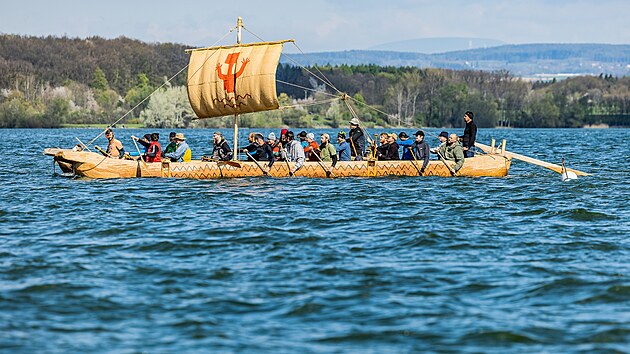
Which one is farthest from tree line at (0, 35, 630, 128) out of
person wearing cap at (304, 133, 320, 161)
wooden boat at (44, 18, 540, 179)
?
person wearing cap at (304, 133, 320, 161)

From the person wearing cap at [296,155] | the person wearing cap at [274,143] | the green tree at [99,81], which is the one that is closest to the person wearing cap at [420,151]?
the person wearing cap at [296,155]

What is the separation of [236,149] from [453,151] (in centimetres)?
601

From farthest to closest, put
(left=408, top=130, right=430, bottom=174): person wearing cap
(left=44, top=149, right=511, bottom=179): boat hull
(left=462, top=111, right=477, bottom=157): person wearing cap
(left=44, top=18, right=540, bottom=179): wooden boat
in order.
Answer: (left=462, top=111, right=477, bottom=157): person wearing cap, (left=408, top=130, right=430, bottom=174): person wearing cap, (left=44, top=18, right=540, bottom=179): wooden boat, (left=44, top=149, right=511, bottom=179): boat hull

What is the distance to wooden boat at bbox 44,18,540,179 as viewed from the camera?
1067 inches

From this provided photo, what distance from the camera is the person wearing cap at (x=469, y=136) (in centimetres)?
2791

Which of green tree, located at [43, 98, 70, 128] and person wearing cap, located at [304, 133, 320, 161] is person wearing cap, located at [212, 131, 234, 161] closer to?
person wearing cap, located at [304, 133, 320, 161]

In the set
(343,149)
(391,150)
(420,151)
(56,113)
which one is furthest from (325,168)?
(56,113)

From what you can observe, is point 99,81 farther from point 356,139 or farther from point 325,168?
point 325,168

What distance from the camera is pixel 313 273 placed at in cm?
1366

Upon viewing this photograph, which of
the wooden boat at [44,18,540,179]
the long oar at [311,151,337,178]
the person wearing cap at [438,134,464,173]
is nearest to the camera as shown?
the wooden boat at [44,18,540,179]

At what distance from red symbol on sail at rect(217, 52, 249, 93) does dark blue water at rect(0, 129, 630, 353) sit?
20.1 ft

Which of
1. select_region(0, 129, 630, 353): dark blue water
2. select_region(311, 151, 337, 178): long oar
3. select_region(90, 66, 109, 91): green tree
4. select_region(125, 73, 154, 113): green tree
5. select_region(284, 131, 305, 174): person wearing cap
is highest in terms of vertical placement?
select_region(90, 66, 109, 91): green tree

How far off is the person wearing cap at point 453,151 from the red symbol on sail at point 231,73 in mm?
6127

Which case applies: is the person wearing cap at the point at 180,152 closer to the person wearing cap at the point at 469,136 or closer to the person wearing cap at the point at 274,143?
the person wearing cap at the point at 274,143
